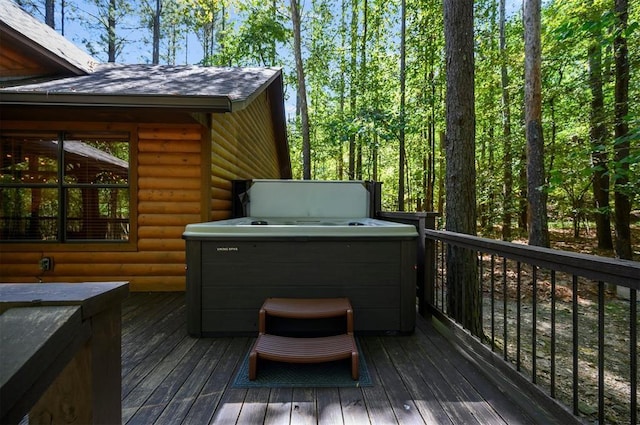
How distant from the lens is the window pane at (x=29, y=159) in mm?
3525

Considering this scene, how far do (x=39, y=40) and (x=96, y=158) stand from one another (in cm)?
180

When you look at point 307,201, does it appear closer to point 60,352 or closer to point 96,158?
point 96,158

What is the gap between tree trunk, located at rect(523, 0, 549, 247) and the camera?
5.42 meters

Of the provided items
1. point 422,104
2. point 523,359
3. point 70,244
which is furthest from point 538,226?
point 70,244

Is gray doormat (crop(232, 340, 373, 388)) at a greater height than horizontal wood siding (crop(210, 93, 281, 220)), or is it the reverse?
horizontal wood siding (crop(210, 93, 281, 220))

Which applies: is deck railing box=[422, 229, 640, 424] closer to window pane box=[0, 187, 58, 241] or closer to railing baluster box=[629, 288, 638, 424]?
railing baluster box=[629, 288, 638, 424]

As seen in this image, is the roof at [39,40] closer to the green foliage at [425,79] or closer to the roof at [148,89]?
the roof at [148,89]

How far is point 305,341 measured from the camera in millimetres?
1948

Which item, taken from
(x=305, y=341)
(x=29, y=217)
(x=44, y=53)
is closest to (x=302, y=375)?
(x=305, y=341)

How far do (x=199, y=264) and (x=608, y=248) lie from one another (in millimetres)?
8950

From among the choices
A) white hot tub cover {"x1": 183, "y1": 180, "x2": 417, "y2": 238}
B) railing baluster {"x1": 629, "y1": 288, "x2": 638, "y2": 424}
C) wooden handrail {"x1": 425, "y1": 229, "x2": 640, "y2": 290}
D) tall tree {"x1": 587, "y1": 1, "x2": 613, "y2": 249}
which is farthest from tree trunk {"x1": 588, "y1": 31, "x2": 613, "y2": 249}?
railing baluster {"x1": 629, "y1": 288, "x2": 638, "y2": 424}

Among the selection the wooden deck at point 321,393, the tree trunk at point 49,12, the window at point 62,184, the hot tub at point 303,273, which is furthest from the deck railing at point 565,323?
the tree trunk at point 49,12

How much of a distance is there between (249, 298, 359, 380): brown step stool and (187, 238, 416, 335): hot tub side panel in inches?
5.1

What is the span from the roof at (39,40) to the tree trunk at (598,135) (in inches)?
296
